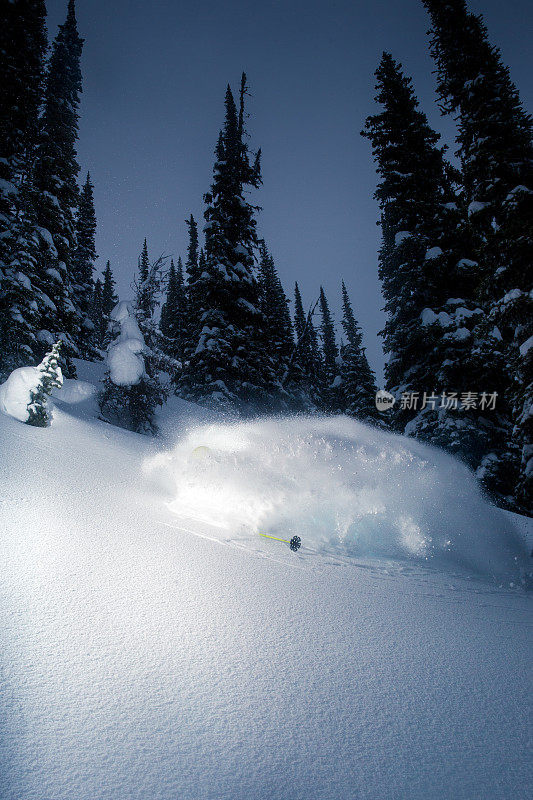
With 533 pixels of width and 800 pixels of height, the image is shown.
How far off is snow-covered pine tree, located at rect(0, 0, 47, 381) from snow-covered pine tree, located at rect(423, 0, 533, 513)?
1506cm

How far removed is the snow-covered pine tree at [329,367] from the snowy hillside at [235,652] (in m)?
40.4

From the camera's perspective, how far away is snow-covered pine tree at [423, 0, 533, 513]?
30.8 feet

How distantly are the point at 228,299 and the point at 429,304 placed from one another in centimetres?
1073

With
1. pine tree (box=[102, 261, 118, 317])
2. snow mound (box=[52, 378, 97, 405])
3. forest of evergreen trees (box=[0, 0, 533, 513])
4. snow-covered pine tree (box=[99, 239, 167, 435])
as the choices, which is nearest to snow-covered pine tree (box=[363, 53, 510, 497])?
forest of evergreen trees (box=[0, 0, 533, 513])

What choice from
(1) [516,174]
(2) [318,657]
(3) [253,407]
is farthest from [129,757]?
(3) [253,407]

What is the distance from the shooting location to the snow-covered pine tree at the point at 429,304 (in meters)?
13.2

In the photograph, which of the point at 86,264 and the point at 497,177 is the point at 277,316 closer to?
the point at 86,264

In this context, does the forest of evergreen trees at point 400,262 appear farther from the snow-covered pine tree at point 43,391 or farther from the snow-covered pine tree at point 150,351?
the snow-covered pine tree at point 43,391

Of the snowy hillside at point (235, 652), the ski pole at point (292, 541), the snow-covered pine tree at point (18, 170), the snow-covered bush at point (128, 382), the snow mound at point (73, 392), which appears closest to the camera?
the snowy hillside at point (235, 652)

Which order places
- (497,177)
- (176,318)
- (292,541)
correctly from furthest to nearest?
(176,318), (497,177), (292,541)

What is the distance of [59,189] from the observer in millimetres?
16891

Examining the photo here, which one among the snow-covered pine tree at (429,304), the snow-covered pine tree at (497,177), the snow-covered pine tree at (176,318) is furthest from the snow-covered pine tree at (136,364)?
the snow-covered pine tree at (176,318)

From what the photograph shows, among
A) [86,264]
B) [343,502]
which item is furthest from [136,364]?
[86,264]

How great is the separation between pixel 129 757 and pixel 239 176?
26150 millimetres
